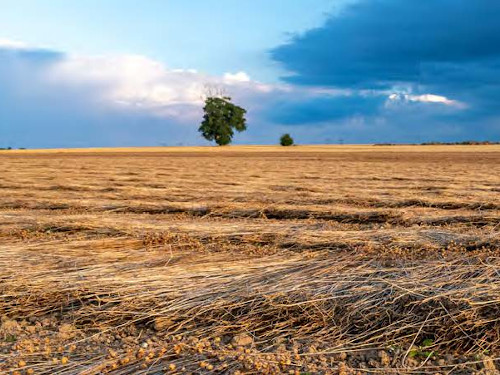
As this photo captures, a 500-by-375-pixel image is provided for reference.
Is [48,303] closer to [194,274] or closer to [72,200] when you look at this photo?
[194,274]

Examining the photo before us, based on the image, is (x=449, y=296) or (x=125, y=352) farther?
(x=449, y=296)

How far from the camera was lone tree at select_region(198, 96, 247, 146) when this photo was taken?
263 ft

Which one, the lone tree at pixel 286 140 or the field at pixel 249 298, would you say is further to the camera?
the lone tree at pixel 286 140

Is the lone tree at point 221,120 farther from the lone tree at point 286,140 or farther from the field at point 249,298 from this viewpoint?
the field at point 249,298

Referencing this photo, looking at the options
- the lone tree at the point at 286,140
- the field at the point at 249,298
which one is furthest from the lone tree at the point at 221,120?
the field at the point at 249,298

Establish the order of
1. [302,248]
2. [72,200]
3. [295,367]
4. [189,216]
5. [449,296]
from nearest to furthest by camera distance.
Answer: [295,367] → [449,296] → [302,248] → [189,216] → [72,200]

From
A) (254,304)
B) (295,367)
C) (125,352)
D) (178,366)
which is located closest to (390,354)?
(295,367)

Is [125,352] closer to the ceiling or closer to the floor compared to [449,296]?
closer to the floor

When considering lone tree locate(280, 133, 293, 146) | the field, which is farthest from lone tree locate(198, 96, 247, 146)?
the field

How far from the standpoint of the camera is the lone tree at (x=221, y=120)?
263 feet

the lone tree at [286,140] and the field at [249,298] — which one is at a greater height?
the lone tree at [286,140]

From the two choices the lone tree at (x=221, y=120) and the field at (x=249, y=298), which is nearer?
the field at (x=249, y=298)

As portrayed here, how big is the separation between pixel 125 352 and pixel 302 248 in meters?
2.96

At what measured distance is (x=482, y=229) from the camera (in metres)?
6.93
